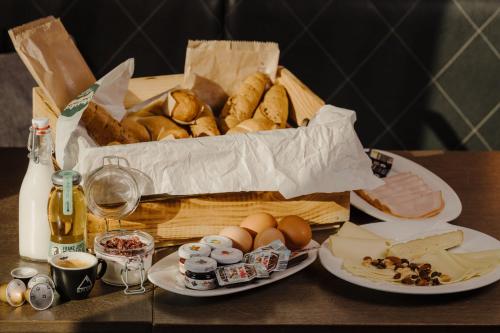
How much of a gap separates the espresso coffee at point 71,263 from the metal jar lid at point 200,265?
0.55 ft

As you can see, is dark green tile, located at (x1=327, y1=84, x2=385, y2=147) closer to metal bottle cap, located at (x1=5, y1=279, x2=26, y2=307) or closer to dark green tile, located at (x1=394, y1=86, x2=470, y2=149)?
dark green tile, located at (x1=394, y1=86, x2=470, y2=149)

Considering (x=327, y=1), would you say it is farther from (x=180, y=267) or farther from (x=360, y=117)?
(x=180, y=267)

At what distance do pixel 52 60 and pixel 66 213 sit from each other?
420 mm

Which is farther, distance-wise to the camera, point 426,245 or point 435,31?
point 435,31

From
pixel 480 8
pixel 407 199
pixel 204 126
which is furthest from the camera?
pixel 480 8

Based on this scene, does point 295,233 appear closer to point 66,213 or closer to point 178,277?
→ point 178,277

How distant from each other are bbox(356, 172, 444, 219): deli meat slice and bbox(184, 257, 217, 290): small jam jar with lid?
20.5 inches

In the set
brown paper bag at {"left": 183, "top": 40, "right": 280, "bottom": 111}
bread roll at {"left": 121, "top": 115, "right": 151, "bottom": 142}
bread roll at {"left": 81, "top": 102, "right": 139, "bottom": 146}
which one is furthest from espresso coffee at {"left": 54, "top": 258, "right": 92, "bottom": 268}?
brown paper bag at {"left": 183, "top": 40, "right": 280, "bottom": 111}

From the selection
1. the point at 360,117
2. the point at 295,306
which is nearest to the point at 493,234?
the point at 295,306

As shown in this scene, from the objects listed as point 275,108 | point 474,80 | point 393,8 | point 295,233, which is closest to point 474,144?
point 474,80

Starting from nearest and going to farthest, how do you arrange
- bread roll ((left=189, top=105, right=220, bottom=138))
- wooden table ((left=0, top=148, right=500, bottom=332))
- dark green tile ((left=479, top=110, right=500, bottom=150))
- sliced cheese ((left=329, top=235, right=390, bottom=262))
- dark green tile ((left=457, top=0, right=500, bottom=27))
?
wooden table ((left=0, top=148, right=500, bottom=332))
sliced cheese ((left=329, top=235, right=390, bottom=262))
bread roll ((left=189, top=105, right=220, bottom=138))
dark green tile ((left=457, top=0, right=500, bottom=27))
dark green tile ((left=479, top=110, right=500, bottom=150))

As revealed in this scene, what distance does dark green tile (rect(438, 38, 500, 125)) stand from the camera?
2754mm

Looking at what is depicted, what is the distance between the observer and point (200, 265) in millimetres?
1365

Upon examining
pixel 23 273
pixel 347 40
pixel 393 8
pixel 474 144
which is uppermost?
pixel 393 8
